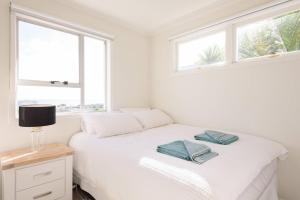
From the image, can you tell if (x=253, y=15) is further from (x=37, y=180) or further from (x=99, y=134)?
(x=37, y=180)

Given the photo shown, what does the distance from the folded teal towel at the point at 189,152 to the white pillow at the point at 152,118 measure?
113cm

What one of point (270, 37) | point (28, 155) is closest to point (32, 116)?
point (28, 155)

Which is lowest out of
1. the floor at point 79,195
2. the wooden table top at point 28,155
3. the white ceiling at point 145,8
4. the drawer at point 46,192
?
the floor at point 79,195

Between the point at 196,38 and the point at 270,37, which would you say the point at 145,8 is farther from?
the point at 270,37

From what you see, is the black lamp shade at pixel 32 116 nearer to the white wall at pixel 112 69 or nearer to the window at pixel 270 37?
the white wall at pixel 112 69

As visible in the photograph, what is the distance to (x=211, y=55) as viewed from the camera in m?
2.62

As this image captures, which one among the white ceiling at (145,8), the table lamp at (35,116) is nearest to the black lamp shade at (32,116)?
the table lamp at (35,116)

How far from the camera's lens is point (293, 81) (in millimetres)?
1846

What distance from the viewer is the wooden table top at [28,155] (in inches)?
57.4

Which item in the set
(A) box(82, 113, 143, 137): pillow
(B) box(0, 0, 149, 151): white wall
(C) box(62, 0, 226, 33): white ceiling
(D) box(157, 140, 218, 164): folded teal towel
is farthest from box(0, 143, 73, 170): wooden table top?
(C) box(62, 0, 226, 33): white ceiling

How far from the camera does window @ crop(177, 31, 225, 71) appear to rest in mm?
2525

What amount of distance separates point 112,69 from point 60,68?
30.7 inches

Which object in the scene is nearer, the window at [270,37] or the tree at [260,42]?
the window at [270,37]

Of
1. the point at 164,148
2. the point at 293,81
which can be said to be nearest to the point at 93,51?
the point at 164,148
